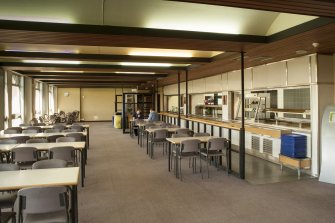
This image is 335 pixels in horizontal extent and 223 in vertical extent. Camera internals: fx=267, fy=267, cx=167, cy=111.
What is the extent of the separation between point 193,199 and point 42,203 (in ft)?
8.44

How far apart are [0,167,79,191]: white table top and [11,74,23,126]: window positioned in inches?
A: 300

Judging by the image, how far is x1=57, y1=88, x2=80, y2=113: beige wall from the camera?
71.1 ft

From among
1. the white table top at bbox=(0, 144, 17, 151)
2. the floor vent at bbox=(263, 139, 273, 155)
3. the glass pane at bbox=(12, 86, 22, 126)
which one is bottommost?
the floor vent at bbox=(263, 139, 273, 155)

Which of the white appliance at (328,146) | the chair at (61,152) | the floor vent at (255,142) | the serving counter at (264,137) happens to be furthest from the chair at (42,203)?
the floor vent at (255,142)

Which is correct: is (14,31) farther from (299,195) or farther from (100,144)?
(100,144)

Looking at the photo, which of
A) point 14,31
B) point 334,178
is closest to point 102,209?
point 14,31

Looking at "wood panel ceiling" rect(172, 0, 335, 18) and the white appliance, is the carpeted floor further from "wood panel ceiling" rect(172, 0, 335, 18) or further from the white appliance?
"wood panel ceiling" rect(172, 0, 335, 18)

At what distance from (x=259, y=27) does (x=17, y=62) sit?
718 cm

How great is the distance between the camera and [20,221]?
2.91 meters

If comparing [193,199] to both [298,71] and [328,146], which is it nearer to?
[328,146]

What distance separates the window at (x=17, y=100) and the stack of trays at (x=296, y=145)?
371 inches

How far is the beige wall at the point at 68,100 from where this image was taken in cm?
2167

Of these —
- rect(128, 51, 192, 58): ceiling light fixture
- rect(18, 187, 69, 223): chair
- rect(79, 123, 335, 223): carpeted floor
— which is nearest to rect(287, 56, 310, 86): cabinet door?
rect(79, 123, 335, 223): carpeted floor

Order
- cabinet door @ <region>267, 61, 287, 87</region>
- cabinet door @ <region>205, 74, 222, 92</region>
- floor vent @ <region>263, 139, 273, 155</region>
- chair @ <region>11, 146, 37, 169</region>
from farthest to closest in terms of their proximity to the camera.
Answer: cabinet door @ <region>205, 74, 222, 92</region> → floor vent @ <region>263, 139, 273, 155</region> → cabinet door @ <region>267, 61, 287, 87</region> → chair @ <region>11, 146, 37, 169</region>
